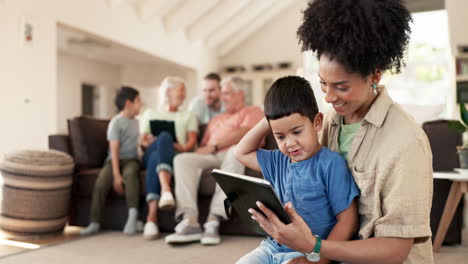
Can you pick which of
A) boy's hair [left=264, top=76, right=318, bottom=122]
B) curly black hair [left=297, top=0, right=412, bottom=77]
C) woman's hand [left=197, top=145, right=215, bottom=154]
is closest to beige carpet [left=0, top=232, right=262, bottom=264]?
woman's hand [left=197, top=145, right=215, bottom=154]

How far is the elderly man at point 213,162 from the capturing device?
2.69 m

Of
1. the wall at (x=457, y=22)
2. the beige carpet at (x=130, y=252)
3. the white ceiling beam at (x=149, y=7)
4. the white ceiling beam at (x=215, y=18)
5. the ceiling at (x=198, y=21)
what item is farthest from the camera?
the white ceiling beam at (x=215, y=18)

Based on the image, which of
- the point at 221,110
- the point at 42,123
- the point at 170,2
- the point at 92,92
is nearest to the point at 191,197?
the point at 221,110

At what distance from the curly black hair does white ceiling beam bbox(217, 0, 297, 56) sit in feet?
31.1

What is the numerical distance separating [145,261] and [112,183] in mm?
968

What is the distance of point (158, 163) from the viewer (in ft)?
9.66

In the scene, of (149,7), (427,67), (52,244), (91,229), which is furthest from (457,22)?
(52,244)

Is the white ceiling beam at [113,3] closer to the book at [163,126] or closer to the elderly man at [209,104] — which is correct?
the elderly man at [209,104]

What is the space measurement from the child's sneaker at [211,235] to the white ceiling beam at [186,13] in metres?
6.30

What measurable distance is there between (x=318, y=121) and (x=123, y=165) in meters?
2.33

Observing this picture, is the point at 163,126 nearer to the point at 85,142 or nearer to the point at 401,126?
the point at 85,142

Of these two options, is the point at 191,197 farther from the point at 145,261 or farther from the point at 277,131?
the point at 277,131

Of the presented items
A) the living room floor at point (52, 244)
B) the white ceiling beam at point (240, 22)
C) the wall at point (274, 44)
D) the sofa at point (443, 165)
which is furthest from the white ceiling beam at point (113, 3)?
the sofa at point (443, 165)

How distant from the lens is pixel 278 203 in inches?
34.7
